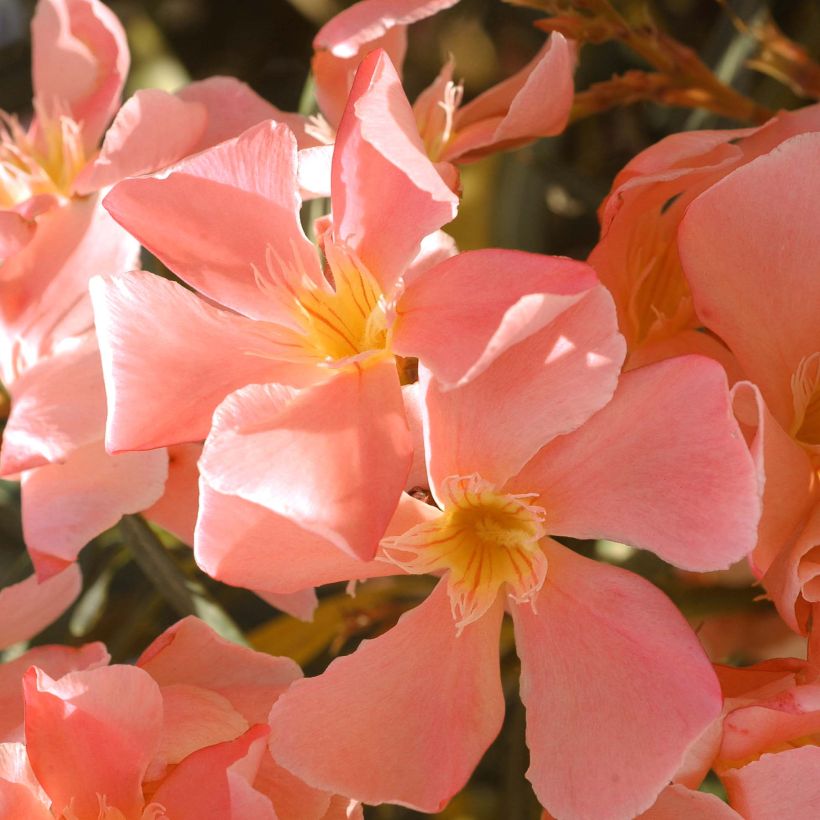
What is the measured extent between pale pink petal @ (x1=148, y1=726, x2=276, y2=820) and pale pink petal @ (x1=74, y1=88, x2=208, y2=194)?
0.99 ft

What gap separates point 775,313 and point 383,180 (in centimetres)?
19

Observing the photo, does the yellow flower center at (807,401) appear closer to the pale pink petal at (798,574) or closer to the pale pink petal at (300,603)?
the pale pink petal at (798,574)

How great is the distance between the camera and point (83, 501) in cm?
58

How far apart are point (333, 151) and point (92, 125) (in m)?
0.28

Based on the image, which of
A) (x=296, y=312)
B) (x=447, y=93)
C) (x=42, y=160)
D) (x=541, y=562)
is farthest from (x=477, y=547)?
(x=42, y=160)

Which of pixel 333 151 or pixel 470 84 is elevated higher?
pixel 333 151

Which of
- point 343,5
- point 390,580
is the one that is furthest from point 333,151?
point 343,5

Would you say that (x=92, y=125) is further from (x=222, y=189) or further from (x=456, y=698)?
(x=456, y=698)

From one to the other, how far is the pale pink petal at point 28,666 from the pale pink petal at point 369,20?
31cm

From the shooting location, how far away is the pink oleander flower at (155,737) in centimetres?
51

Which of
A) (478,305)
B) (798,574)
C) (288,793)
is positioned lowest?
(288,793)

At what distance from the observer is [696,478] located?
17.9 inches

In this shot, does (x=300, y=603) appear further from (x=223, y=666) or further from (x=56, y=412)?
(x=56, y=412)

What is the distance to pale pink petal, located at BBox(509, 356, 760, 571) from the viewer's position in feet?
1.45
